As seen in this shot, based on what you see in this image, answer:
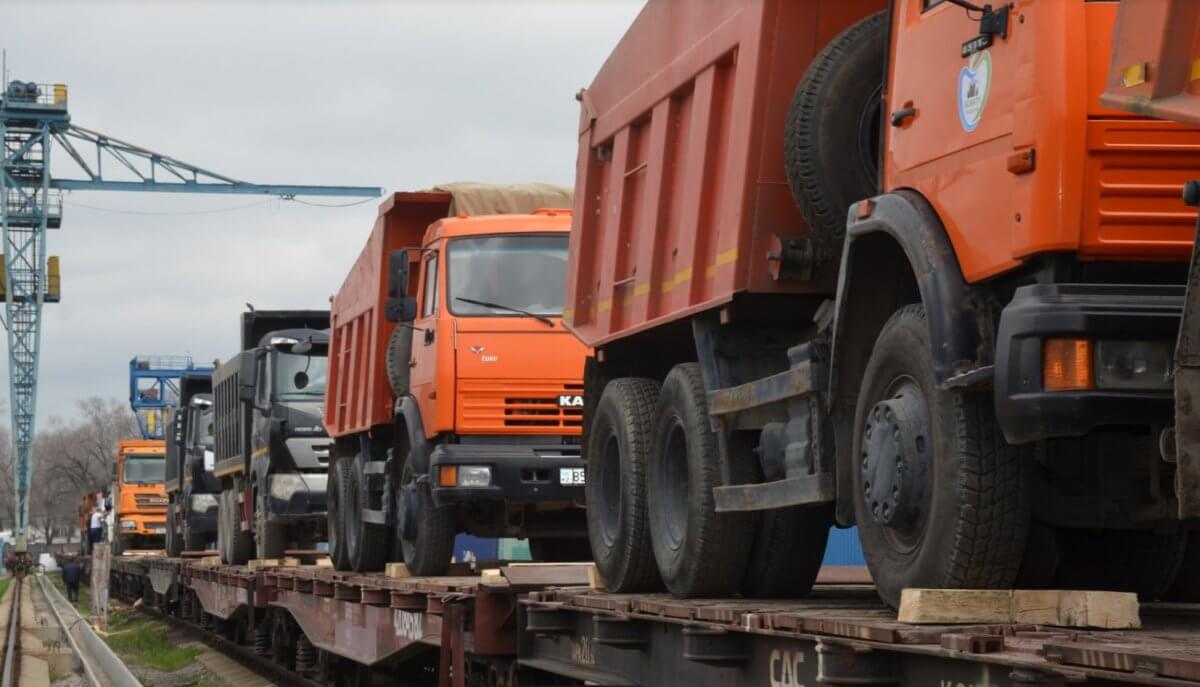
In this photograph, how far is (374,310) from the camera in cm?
1591

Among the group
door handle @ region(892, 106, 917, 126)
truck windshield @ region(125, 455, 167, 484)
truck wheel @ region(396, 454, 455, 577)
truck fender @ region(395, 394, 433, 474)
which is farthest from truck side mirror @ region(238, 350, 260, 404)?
truck windshield @ region(125, 455, 167, 484)

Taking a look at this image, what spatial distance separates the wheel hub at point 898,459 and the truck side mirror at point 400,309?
8.07m

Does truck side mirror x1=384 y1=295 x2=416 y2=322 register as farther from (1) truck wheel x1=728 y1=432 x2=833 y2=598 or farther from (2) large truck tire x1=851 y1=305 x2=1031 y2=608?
(2) large truck tire x1=851 y1=305 x2=1031 y2=608

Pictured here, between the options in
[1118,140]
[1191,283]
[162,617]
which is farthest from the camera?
[162,617]

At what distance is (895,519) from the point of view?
6.16 m

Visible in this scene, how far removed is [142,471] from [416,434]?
3563cm

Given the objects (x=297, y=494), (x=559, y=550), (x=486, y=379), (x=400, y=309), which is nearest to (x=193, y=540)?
(x=297, y=494)

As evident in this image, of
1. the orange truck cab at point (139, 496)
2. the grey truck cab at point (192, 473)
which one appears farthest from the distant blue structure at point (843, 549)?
the orange truck cab at point (139, 496)

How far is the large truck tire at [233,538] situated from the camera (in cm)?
2503

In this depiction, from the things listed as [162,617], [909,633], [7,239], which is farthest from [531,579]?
[7,239]

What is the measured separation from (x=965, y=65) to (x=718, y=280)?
2.20 metres

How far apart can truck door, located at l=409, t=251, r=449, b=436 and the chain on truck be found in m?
6.84

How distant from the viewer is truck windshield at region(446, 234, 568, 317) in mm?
13742

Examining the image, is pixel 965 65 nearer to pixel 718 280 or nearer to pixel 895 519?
pixel 895 519
